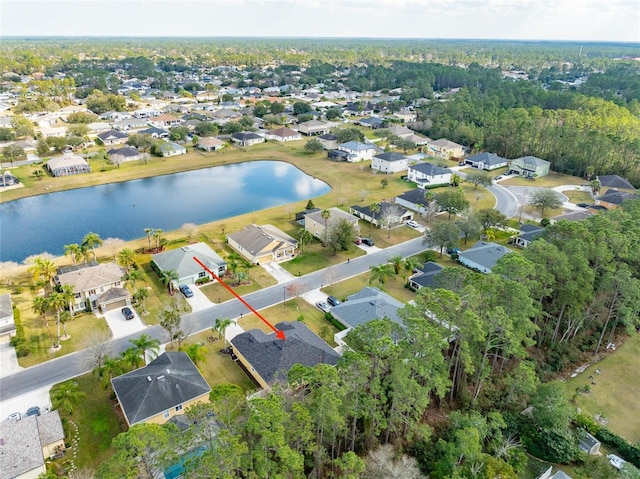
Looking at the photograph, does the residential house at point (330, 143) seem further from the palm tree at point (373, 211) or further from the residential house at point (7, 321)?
the residential house at point (7, 321)

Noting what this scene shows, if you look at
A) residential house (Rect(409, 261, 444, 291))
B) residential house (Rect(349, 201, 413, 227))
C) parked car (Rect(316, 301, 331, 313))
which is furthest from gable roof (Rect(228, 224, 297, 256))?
residential house (Rect(409, 261, 444, 291))

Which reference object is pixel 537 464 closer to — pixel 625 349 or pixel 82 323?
pixel 625 349

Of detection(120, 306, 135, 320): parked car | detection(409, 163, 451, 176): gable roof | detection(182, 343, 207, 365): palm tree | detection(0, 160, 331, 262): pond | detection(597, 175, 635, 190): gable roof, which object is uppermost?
detection(409, 163, 451, 176): gable roof

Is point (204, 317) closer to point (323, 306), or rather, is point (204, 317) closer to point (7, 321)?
point (323, 306)

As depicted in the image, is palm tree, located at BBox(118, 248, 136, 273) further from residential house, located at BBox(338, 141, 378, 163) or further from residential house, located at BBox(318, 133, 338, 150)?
residential house, located at BBox(318, 133, 338, 150)

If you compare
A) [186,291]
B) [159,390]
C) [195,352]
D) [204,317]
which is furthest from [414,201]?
[159,390]

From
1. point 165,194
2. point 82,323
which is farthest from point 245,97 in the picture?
point 82,323
